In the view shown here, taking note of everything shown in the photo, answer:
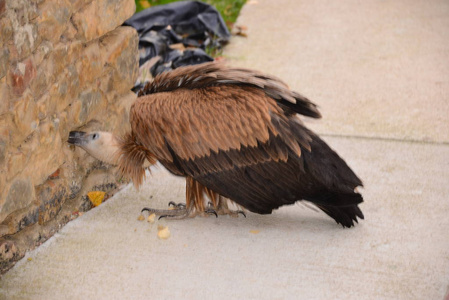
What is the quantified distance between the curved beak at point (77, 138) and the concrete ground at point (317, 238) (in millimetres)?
548

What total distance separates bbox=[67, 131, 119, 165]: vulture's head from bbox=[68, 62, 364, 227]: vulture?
0.05 metres

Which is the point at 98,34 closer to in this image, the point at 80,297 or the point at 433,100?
the point at 80,297

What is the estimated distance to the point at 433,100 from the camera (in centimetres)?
565

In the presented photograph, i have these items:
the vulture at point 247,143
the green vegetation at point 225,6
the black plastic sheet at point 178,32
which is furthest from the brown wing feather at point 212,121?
the green vegetation at point 225,6

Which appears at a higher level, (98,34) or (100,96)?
(98,34)

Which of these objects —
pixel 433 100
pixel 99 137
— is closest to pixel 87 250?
pixel 99 137

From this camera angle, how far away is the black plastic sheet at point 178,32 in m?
6.44

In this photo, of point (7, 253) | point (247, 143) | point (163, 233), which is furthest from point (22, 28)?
point (163, 233)

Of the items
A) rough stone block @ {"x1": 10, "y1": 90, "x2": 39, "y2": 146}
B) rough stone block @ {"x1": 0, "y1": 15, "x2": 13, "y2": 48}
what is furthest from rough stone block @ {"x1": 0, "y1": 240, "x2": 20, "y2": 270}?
rough stone block @ {"x1": 0, "y1": 15, "x2": 13, "y2": 48}

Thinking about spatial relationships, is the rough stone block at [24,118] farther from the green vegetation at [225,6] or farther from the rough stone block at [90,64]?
the green vegetation at [225,6]

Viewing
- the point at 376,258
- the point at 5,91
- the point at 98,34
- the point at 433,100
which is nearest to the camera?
the point at 5,91

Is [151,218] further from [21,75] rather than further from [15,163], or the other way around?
[21,75]

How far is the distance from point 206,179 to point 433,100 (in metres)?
2.85

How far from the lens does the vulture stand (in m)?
3.64
